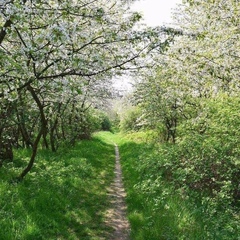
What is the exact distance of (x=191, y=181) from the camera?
8242mm

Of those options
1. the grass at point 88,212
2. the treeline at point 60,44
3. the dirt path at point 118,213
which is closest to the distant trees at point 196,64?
the treeline at point 60,44

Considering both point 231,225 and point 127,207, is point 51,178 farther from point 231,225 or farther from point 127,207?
point 231,225

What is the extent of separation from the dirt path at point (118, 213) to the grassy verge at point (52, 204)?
23cm

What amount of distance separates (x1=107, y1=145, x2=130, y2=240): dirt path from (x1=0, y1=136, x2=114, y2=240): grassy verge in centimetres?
23

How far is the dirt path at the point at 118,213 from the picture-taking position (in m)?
7.76

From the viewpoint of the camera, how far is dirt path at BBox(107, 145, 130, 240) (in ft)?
25.5

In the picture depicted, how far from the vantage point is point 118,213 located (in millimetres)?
9328

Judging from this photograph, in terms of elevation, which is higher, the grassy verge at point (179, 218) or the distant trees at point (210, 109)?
the distant trees at point (210, 109)

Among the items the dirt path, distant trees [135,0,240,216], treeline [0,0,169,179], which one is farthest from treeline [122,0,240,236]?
treeline [0,0,169,179]

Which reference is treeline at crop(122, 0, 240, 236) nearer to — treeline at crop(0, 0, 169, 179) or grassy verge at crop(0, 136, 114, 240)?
treeline at crop(0, 0, 169, 179)

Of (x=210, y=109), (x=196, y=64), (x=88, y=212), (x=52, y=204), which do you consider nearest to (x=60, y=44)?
(x=52, y=204)

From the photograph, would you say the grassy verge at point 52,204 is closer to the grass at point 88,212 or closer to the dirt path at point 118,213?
the grass at point 88,212

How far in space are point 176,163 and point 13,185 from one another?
5223 mm

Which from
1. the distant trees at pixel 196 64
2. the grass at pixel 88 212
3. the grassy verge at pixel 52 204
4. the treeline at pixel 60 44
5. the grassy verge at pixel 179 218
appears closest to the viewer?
the treeline at pixel 60 44
